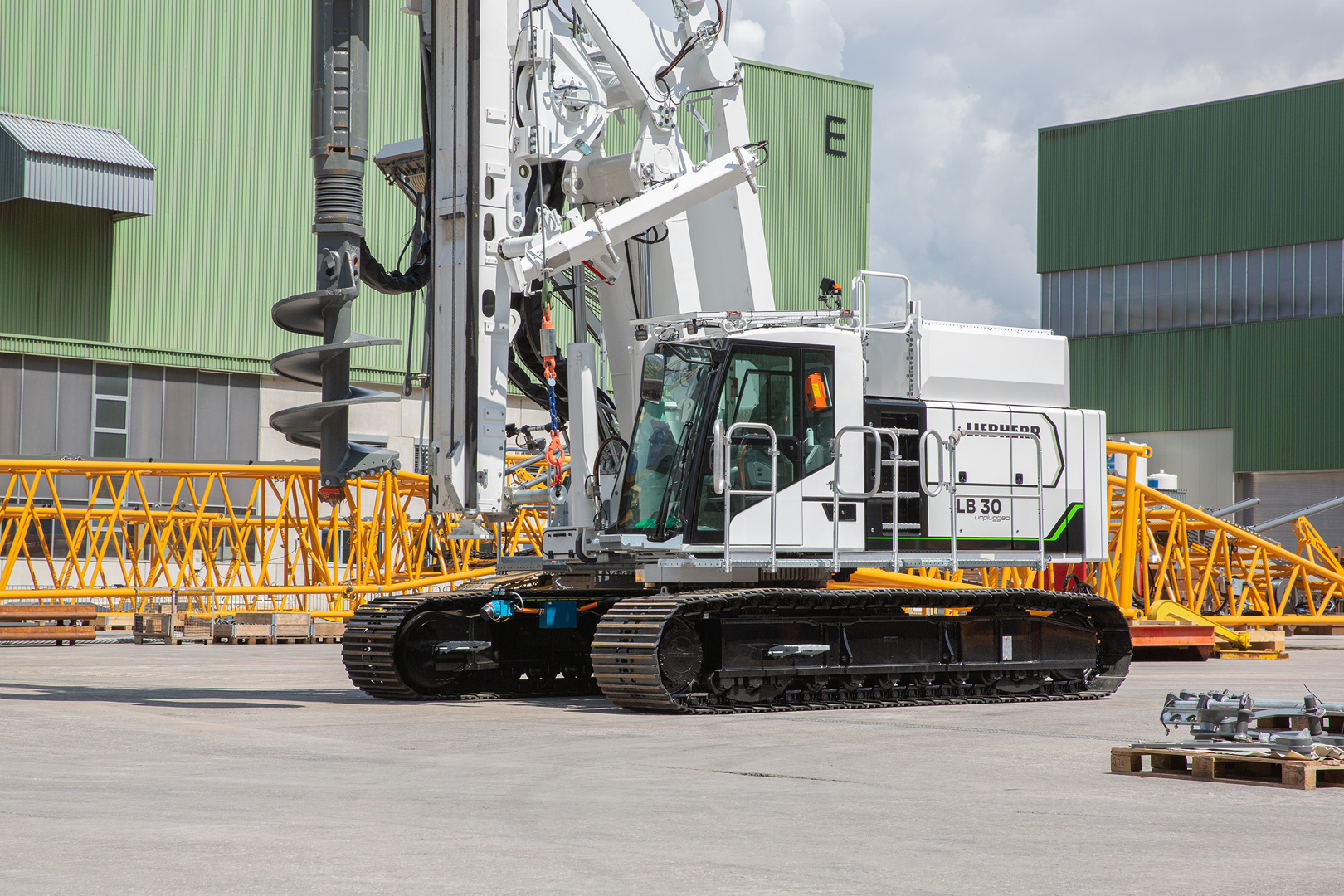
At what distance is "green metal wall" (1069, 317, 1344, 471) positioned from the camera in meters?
53.8

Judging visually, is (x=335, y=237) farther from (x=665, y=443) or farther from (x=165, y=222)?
(x=165, y=222)

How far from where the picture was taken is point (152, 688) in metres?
16.7

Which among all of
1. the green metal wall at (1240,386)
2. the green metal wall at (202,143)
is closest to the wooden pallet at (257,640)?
the green metal wall at (202,143)

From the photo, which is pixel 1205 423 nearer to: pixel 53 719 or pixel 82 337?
pixel 82 337

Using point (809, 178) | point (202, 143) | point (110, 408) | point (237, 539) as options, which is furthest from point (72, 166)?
point (809, 178)

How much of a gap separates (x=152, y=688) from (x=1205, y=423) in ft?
153

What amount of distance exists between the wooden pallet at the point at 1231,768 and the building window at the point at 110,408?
Answer: 34963 mm

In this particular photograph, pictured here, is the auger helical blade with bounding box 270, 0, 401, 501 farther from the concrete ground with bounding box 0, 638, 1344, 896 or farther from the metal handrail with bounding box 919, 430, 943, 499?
the metal handrail with bounding box 919, 430, 943, 499

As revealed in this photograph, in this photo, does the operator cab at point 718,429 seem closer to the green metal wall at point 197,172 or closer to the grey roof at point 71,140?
the green metal wall at point 197,172

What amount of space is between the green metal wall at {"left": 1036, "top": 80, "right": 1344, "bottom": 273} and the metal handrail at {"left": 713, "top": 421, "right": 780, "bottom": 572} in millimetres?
46030

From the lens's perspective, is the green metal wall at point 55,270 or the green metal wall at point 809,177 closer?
the green metal wall at point 55,270

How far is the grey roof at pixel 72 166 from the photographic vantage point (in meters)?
38.2

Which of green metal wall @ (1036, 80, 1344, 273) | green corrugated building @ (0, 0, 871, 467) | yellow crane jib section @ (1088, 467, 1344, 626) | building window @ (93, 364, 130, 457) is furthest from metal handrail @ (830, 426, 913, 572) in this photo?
green metal wall @ (1036, 80, 1344, 273)

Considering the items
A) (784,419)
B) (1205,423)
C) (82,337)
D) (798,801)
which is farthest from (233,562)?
(1205,423)
